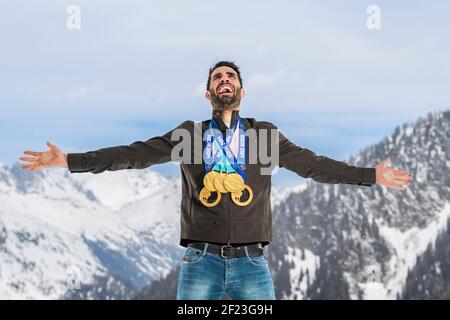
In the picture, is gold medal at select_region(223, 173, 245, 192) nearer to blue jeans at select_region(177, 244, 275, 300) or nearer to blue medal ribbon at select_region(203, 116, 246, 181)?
blue medal ribbon at select_region(203, 116, 246, 181)

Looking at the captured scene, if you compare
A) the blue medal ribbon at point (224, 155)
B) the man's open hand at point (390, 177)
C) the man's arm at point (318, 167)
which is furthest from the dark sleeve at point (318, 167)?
the blue medal ribbon at point (224, 155)

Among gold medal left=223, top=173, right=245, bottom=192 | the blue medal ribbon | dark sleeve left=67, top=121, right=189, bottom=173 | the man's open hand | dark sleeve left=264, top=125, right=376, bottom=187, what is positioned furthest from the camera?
the man's open hand

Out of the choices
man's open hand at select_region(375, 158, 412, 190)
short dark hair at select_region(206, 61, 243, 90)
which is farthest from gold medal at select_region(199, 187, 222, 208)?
man's open hand at select_region(375, 158, 412, 190)

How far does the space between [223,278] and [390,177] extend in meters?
2.61

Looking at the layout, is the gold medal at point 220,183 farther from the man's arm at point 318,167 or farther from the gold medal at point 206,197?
the man's arm at point 318,167

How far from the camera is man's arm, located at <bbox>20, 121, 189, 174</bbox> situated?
772 cm

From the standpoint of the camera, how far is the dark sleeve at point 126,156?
7.72 metres

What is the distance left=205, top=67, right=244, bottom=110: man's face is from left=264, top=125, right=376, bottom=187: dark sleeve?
65 cm

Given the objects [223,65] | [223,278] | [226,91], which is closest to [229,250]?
[223,278]

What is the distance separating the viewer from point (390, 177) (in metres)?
8.52

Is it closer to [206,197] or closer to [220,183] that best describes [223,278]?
[206,197]

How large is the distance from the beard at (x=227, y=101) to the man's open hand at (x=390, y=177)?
79.2 inches
